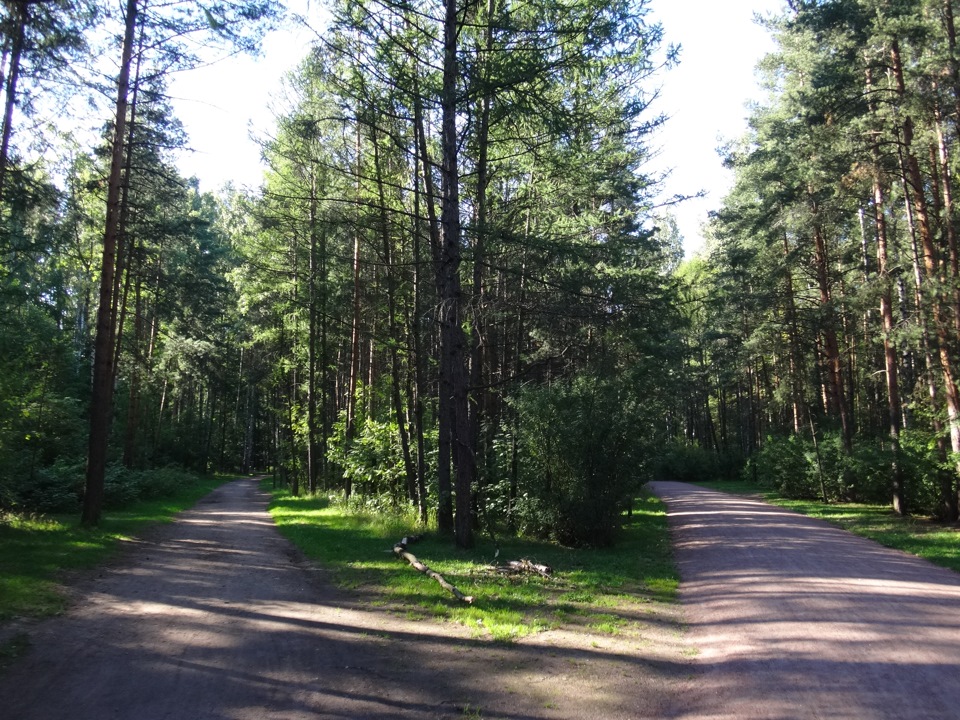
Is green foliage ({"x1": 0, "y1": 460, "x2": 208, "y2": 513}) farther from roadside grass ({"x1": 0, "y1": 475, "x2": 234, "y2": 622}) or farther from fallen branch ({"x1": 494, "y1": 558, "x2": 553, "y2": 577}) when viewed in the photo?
fallen branch ({"x1": 494, "y1": 558, "x2": 553, "y2": 577})

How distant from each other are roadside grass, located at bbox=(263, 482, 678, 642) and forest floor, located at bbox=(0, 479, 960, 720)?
0.29m

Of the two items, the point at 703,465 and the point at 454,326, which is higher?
the point at 454,326

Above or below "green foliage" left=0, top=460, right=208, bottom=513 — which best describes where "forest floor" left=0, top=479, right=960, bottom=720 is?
below

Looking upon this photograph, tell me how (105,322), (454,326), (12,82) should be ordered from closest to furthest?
1. (12,82)
2. (454,326)
3. (105,322)

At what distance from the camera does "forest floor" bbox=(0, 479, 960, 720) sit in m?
4.52

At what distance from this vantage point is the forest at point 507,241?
1084cm

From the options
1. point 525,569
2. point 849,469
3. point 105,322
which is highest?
point 105,322

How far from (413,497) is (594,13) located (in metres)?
11.1

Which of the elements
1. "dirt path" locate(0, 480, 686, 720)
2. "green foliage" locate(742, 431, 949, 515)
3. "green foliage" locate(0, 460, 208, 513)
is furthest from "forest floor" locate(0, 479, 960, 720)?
"green foliage" locate(742, 431, 949, 515)

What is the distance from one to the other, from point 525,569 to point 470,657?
A: 379cm

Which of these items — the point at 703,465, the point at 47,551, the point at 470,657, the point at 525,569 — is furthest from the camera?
the point at 703,465

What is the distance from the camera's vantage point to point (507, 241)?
Answer: 11734 millimetres

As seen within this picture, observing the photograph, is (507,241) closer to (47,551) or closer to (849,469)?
(47,551)

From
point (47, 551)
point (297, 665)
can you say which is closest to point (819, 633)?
point (297, 665)
